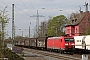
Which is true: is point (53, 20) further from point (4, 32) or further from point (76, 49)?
point (4, 32)

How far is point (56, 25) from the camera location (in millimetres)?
102250

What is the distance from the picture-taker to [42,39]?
61.9 m

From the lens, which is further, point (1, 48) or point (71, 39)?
point (71, 39)

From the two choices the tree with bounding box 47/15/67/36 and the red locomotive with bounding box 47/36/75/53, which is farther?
the tree with bounding box 47/15/67/36

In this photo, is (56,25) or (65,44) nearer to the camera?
(65,44)

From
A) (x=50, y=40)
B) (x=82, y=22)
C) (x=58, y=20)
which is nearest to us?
(x=50, y=40)

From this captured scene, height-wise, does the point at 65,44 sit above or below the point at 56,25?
below

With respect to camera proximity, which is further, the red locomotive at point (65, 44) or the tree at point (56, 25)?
the tree at point (56, 25)

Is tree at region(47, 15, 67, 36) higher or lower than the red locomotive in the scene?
higher

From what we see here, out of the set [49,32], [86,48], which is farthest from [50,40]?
[49,32]

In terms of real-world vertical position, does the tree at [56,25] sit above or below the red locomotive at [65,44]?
above

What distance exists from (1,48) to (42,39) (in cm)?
4052

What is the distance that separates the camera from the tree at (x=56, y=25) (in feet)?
328

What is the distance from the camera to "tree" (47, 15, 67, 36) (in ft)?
328
